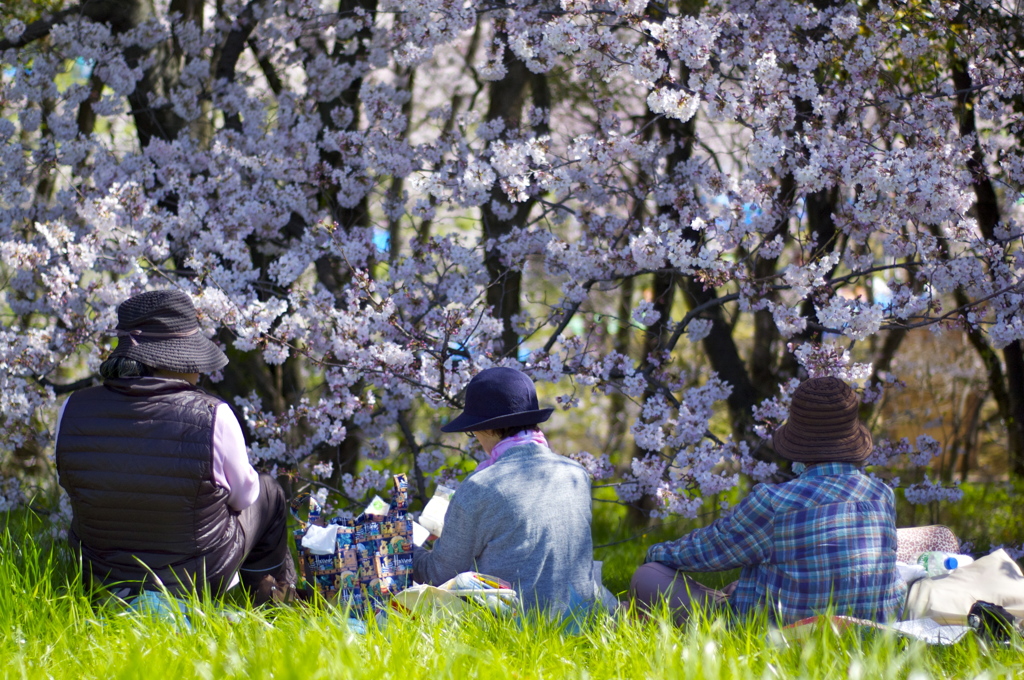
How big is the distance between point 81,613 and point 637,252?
2.76 meters

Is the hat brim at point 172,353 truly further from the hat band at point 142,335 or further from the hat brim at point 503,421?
the hat brim at point 503,421

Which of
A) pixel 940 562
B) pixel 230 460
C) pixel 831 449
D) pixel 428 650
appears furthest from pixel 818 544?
pixel 230 460

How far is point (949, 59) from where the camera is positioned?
5086 millimetres

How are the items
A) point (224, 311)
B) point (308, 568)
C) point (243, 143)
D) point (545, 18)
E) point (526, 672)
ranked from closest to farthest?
point (526, 672), point (308, 568), point (224, 311), point (545, 18), point (243, 143)

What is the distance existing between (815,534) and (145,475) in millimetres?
2196

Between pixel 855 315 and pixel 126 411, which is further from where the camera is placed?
pixel 855 315

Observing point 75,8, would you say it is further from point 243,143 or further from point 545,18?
point 545,18

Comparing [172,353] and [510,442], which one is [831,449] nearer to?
[510,442]

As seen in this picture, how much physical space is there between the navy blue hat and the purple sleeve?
70 centimetres

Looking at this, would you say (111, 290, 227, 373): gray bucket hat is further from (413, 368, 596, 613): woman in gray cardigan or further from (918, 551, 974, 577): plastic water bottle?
(918, 551, 974, 577): plastic water bottle

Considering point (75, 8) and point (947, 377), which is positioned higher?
point (75, 8)

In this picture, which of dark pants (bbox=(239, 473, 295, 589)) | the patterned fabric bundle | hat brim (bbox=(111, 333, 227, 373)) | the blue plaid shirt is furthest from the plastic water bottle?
hat brim (bbox=(111, 333, 227, 373))

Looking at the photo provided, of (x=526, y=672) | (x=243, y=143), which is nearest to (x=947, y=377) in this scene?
(x=243, y=143)

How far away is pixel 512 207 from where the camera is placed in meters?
5.26
